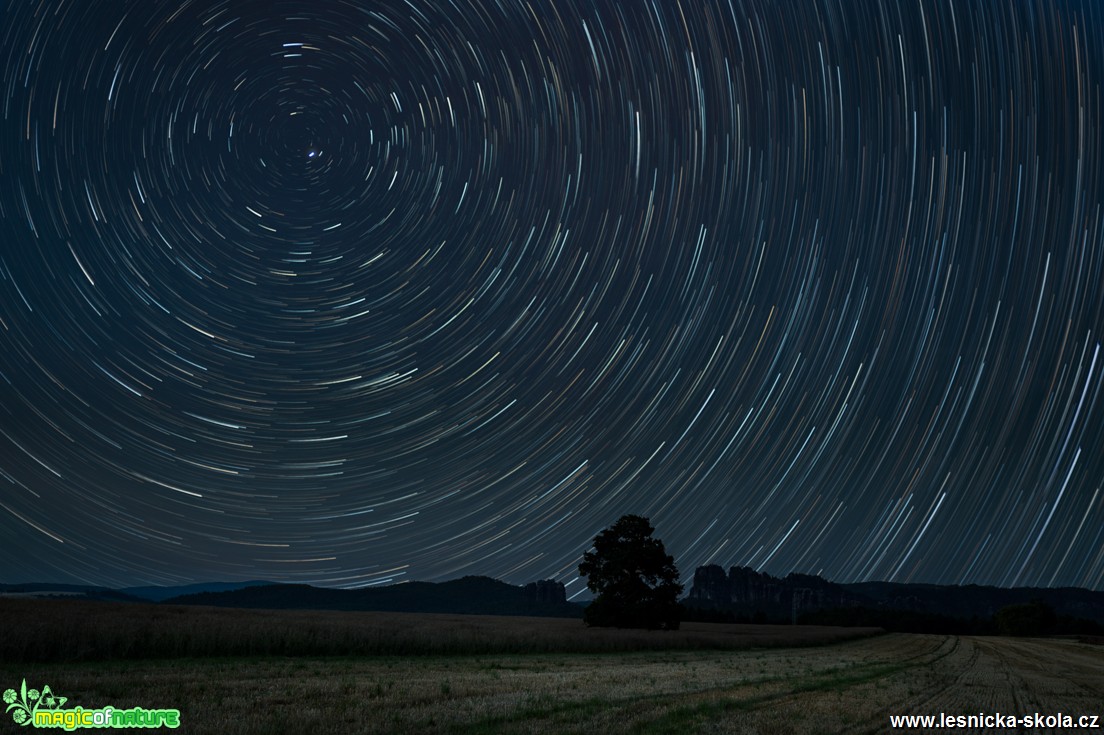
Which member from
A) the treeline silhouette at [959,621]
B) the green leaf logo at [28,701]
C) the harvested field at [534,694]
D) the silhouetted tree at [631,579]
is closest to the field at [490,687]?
the harvested field at [534,694]

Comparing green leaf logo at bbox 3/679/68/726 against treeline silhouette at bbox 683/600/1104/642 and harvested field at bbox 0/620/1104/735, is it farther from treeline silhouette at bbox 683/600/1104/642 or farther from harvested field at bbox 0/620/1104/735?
treeline silhouette at bbox 683/600/1104/642

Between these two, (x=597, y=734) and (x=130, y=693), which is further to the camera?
(x=130, y=693)

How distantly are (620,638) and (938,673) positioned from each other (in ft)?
55.7

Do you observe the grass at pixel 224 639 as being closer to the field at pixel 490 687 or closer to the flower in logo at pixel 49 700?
the field at pixel 490 687

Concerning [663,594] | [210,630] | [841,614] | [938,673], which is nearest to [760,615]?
[841,614]

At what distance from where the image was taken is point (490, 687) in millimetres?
16891

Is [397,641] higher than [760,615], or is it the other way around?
[397,641]

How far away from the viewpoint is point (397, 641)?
28.8m

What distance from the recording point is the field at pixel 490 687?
476 inches

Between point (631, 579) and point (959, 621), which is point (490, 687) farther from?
point (959, 621)

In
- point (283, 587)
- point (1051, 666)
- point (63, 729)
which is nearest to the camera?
point (63, 729)

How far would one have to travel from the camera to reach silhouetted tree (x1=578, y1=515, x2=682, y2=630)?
55.0 m

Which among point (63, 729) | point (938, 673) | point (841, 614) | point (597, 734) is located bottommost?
point (841, 614)

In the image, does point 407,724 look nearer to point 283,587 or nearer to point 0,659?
point 0,659
